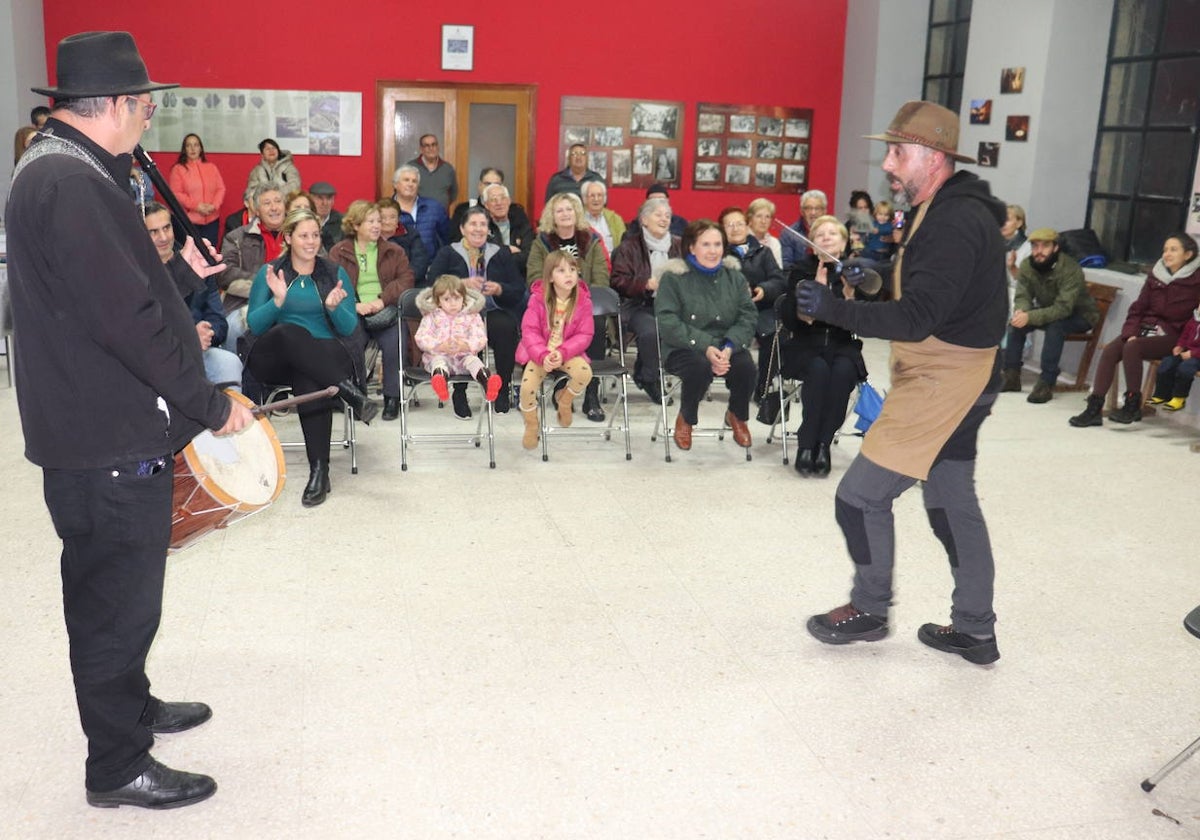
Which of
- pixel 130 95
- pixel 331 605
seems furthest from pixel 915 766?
pixel 130 95

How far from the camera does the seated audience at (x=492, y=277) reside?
596 cm

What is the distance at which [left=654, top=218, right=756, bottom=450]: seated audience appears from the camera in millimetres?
5422

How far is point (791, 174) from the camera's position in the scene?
35.9ft

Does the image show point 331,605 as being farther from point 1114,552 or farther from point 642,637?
point 1114,552

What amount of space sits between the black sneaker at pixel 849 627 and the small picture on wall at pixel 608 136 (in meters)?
7.64

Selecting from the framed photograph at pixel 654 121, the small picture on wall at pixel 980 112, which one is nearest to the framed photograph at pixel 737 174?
the framed photograph at pixel 654 121

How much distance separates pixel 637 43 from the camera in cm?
1028

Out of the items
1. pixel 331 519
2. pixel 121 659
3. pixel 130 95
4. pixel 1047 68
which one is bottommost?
pixel 331 519

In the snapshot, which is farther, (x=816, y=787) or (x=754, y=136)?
(x=754, y=136)

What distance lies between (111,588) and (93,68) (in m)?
1.03

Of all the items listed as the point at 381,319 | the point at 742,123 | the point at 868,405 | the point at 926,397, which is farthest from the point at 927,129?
the point at 742,123

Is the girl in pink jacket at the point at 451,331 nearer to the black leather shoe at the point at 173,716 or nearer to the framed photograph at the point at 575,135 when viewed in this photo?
the black leather shoe at the point at 173,716

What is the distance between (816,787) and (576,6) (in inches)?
345

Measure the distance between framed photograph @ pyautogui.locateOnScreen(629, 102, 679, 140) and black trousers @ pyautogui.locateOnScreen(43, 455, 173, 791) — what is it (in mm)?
8572
